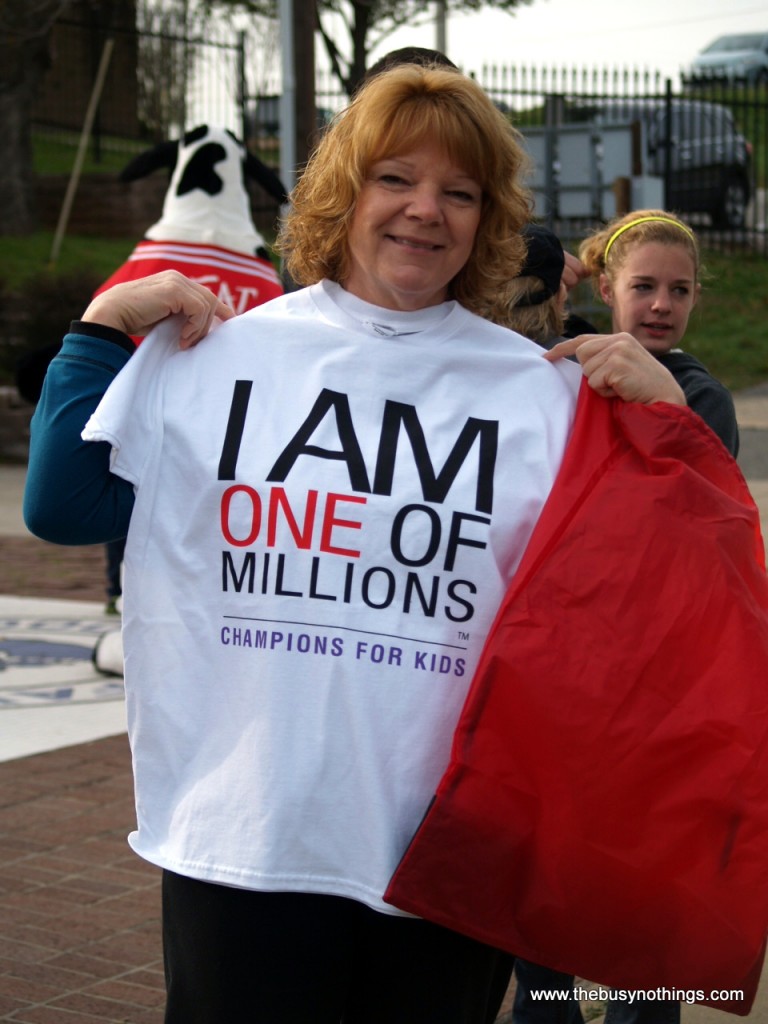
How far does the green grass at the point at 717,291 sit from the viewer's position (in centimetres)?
1611

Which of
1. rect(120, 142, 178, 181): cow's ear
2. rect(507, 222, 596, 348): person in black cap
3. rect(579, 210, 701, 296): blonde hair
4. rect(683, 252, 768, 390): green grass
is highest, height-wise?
rect(120, 142, 178, 181): cow's ear

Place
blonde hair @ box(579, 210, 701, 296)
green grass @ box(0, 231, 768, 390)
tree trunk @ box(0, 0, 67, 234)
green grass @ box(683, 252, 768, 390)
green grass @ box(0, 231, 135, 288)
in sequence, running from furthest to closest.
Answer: tree trunk @ box(0, 0, 67, 234) → green grass @ box(0, 231, 135, 288) → green grass @ box(0, 231, 768, 390) → green grass @ box(683, 252, 768, 390) → blonde hair @ box(579, 210, 701, 296)

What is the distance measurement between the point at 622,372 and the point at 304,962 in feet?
3.13

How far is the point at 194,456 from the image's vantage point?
2158mm

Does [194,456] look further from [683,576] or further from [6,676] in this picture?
[6,676]

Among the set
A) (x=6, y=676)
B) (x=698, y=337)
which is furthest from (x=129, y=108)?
(x=6, y=676)

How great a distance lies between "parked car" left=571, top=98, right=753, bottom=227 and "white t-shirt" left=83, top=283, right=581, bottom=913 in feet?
61.0

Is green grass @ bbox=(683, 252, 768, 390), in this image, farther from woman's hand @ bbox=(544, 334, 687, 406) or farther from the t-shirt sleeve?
the t-shirt sleeve

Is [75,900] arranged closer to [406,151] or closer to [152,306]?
[152,306]

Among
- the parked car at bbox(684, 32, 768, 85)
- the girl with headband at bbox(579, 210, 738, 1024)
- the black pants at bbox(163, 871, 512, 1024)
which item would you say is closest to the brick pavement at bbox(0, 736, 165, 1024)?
the girl with headband at bbox(579, 210, 738, 1024)

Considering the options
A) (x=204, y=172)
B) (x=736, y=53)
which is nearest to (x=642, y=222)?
(x=204, y=172)

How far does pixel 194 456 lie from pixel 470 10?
24.5 metres

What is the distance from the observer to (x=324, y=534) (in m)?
2.09

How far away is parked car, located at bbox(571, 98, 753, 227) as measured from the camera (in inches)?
798
